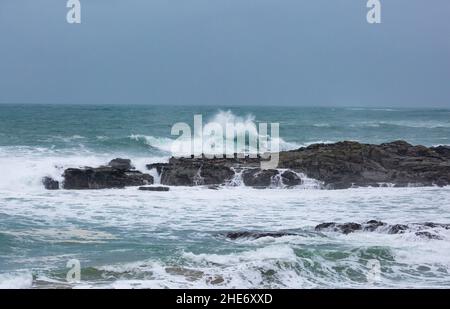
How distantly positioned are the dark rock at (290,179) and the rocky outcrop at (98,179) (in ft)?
13.9

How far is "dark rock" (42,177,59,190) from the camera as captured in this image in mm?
20250

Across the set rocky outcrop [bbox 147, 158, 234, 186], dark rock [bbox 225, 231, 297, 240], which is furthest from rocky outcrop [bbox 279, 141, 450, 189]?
dark rock [bbox 225, 231, 297, 240]

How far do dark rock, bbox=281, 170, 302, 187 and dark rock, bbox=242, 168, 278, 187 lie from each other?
29 centimetres

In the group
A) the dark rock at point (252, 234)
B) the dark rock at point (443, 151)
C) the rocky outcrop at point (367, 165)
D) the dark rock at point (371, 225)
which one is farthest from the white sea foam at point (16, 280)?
the dark rock at point (443, 151)

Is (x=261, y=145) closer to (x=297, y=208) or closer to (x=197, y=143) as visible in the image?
(x=197, y=143)

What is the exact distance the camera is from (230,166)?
21734mm

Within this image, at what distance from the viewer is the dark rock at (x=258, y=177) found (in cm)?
2080

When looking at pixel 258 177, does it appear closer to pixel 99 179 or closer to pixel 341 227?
pixel 99 179

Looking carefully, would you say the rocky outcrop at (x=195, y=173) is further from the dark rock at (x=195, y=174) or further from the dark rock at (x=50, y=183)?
the dark rock at (x=50, y=183)

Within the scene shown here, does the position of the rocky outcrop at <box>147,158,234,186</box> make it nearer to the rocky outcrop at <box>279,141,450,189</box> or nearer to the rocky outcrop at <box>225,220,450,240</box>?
the rocky outcrop at <box>279,141,450,189</box>

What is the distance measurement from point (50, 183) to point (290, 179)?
731 cm

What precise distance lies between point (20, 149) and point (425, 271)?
23312 millimetres

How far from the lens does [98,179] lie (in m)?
20.2
